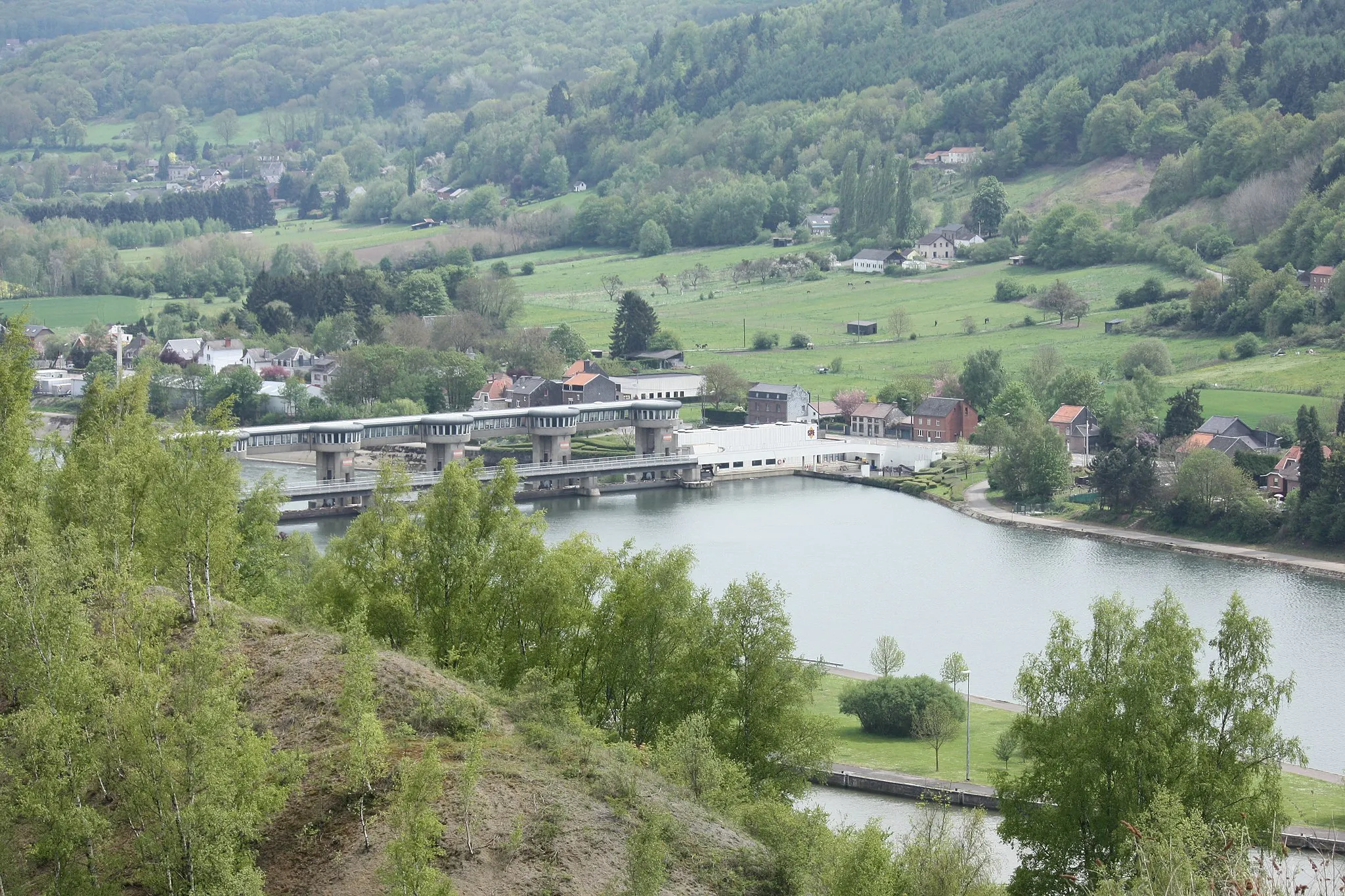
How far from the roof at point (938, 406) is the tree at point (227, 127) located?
3562 inches

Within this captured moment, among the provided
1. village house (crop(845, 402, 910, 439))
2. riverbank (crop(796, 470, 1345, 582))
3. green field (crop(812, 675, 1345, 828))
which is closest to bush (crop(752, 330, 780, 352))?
village house (crop(845, 402, 910, 439))

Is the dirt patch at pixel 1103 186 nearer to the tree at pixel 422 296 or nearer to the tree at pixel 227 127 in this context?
the tree at pixel 422 296

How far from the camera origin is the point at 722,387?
45.8 m

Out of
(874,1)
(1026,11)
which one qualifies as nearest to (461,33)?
(874,1)

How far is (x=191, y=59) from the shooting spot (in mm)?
139500

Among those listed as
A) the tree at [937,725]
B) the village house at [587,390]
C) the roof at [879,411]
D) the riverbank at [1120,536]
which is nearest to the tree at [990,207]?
the roof at [879,411]

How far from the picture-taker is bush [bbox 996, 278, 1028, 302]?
55.3m

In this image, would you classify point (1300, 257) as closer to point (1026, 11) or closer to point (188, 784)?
point (1026, 11)

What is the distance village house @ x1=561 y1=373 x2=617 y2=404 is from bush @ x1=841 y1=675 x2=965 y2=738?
24.7m

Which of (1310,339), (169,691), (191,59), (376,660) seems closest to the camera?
(169,691)

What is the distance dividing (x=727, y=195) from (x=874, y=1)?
102 ft

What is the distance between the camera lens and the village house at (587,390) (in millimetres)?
44688

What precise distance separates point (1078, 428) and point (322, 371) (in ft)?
66.4

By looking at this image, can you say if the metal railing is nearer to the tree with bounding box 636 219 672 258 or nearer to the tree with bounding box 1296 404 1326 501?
the tree with bounding box 1296 404 1326 501
